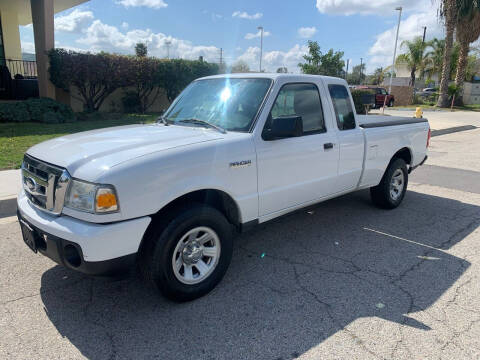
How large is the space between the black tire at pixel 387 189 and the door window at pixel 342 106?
1191mm

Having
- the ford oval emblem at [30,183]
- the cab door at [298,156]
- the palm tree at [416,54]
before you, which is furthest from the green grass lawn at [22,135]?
the palm tree at [416,54]

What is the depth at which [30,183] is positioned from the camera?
325 cm

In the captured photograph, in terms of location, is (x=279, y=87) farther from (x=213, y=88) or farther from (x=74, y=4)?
(x=74, y=4)

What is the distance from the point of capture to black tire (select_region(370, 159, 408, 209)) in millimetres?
5586

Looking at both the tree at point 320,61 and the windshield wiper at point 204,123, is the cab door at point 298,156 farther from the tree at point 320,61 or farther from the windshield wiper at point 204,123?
the tree at point 320,61

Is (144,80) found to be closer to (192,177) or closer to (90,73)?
(90,73)

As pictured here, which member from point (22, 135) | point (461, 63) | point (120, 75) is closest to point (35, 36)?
point (120, 75)

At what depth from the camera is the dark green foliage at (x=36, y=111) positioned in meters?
11.9

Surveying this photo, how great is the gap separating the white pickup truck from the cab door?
12 mm

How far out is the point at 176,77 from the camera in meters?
17.3

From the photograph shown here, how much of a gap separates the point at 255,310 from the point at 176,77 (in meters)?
15.5

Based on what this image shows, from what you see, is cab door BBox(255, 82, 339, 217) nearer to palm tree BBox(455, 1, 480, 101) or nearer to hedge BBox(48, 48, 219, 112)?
hedge BBox(48, 48, 219, 112)

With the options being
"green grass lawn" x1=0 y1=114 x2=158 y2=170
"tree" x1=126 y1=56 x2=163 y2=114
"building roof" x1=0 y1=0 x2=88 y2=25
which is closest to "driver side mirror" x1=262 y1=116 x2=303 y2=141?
"green grass lawn" x1=0 y1=114 x2=158 y2=170

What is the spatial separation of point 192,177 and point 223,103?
122 cm
